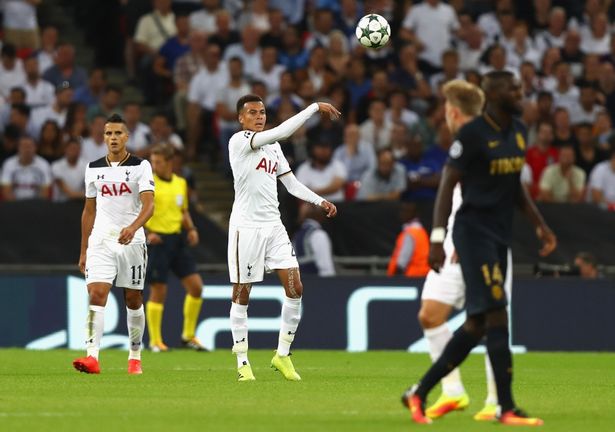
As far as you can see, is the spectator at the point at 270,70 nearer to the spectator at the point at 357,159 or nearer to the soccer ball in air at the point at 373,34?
the spectator at the point at 357,159

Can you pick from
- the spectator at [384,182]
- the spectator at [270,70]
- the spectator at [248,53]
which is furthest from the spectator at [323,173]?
the spectator at [248,53]

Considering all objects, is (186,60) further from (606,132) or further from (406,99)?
(606,132)

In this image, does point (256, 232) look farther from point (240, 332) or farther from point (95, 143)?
point (95, 143)

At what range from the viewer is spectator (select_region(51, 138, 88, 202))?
21797mm

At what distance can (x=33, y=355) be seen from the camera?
18094 millimetres

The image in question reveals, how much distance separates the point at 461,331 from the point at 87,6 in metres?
18.4

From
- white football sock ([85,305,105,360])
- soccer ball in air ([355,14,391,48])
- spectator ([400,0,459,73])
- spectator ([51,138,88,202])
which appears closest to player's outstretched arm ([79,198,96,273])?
white football sock ([85,305,105,360])

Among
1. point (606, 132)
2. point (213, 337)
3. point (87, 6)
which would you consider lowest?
point (213, 337)

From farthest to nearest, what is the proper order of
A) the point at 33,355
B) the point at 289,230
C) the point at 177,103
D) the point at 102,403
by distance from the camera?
1. the point at 177,103
2. the point at 289,230
3. the point at 33,355
4. the point at 102,403

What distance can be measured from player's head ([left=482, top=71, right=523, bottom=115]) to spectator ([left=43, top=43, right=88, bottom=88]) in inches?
601

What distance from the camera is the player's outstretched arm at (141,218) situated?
1418 cm

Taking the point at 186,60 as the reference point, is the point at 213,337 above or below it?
below

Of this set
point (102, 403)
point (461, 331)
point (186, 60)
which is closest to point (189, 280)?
point (186, 60)

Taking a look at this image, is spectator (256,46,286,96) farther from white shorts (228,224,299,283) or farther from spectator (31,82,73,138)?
white shorts (228,224,299,283)
